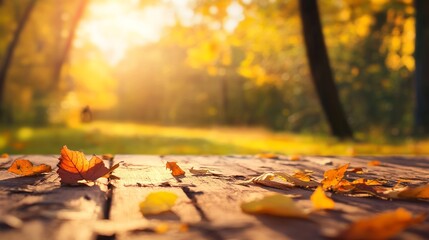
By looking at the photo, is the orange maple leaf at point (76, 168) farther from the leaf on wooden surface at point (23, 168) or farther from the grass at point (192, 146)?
the grass at point (192, 146)

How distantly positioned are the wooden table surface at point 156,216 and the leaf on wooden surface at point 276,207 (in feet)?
0.07

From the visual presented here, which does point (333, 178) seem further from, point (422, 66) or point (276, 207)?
point (422, 66)

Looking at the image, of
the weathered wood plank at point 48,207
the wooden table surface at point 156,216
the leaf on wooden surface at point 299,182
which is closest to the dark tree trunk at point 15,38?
the wooden table surface at point 156,216

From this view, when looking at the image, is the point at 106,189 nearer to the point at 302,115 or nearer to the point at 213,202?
the point at 213,202

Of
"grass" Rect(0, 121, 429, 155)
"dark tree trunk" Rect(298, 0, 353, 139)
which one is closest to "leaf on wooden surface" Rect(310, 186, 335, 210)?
"grass" Rect(0, 121, 429, 155)

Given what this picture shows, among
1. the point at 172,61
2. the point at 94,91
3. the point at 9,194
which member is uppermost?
the point at 172,61

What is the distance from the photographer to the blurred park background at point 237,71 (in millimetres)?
10170

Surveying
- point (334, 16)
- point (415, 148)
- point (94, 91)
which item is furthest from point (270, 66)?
point (415, 148)

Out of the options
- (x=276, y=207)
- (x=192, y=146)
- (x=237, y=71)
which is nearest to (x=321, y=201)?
(x=276, y=207)

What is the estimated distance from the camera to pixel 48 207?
1685 millimetres

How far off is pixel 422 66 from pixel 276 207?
1045 centimetres

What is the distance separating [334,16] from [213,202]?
12.6 metres

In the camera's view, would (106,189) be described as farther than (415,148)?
No

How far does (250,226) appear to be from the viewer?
1.47m
